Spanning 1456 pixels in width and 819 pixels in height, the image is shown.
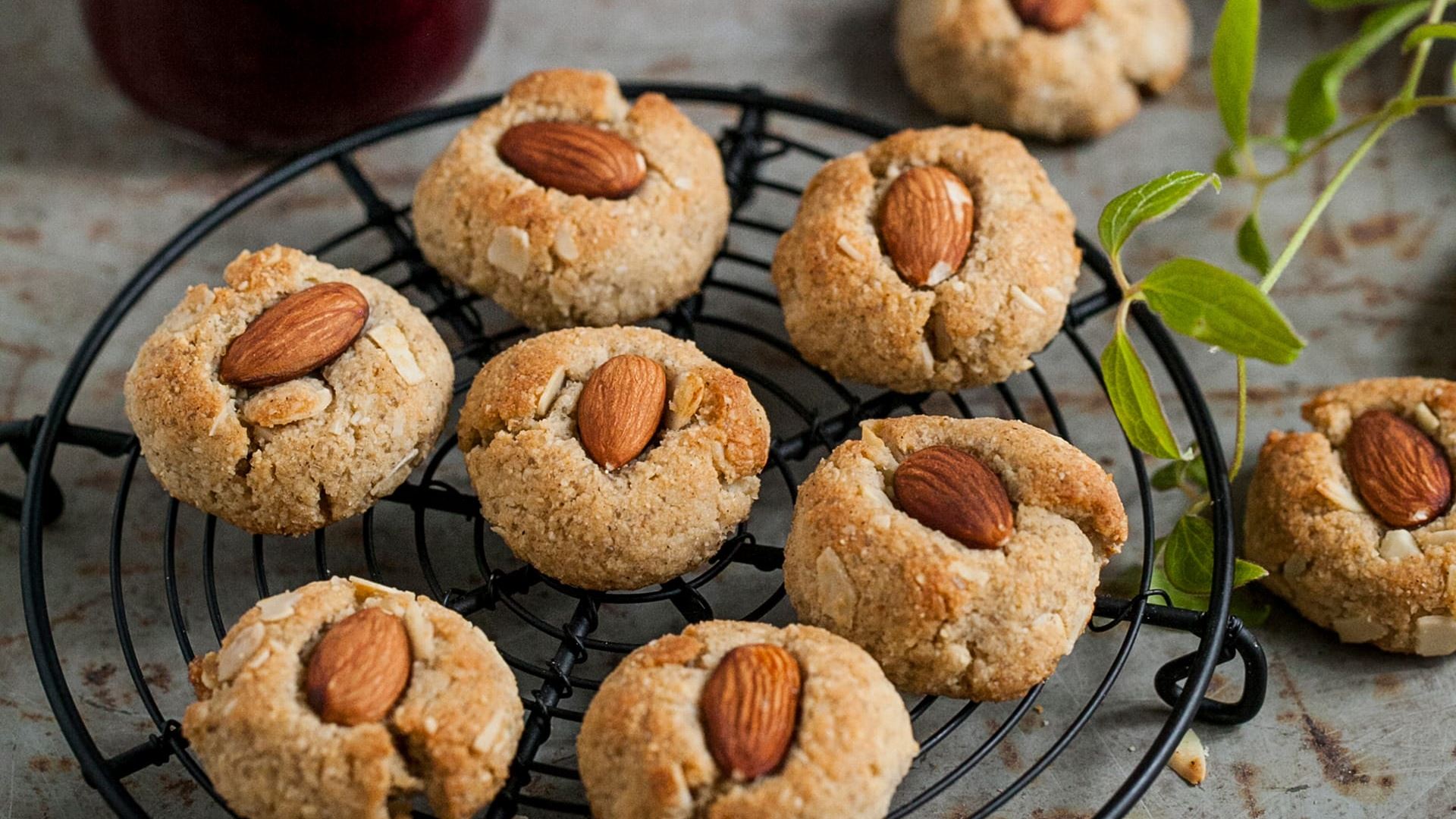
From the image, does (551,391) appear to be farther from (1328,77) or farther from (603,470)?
(1328,77)

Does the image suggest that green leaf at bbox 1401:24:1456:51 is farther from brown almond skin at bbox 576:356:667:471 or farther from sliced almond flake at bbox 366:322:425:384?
sliced almond flake at bbox 366:322:425:384

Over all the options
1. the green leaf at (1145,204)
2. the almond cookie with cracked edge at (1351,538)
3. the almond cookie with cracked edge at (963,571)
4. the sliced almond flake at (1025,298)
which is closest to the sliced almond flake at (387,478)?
the almond cookie with cracked edge at (963,571)

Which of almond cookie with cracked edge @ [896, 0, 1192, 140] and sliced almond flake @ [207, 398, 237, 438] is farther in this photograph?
almond cookie with cracked edge @ [896, 0, 1192, 140]

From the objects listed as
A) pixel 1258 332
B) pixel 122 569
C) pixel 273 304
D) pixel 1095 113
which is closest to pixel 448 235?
pixel 273 304

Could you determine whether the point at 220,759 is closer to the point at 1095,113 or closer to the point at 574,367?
the point at 574,367

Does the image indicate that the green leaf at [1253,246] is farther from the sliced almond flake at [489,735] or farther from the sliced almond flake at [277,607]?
the sliced almond flake at [277,607]

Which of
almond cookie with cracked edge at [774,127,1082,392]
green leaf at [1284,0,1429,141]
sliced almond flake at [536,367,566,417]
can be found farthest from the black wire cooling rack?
green leaf at [1284,0,1429,141]
